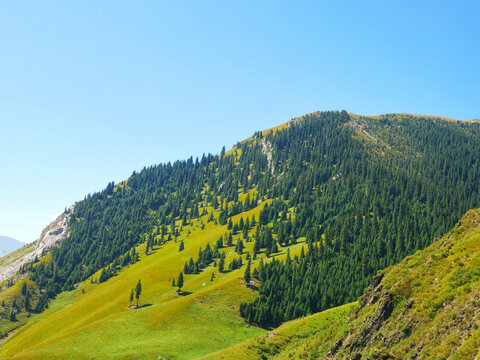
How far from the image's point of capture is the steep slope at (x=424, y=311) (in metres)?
23.7

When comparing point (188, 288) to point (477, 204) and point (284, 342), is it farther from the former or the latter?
point (477, 204)

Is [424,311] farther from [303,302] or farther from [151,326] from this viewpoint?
[303,302]

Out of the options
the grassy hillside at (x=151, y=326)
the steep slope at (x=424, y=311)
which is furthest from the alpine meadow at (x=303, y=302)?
the grassy hillside at (x=151, y=326)

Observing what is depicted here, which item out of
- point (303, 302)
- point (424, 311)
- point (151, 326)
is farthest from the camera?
point (303, 302)

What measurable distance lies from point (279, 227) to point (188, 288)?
73974 millimetres

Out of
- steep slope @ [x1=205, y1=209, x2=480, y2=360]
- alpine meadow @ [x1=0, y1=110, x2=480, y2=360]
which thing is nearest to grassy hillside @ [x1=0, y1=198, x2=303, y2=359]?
alpine meadow @ [x1=0, y1=110, x2=480, y2=360]

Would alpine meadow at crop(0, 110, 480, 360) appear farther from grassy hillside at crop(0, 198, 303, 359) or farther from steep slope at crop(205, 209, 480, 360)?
grassy hillside at crop(0, 198, 303, 359)

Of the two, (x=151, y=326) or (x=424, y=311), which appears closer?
(x=424, y=311)

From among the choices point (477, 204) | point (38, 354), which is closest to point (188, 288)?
point (38, 354)

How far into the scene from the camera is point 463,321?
2367cm

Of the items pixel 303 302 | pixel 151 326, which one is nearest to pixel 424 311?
pixel 151 326

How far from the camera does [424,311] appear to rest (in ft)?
95.3

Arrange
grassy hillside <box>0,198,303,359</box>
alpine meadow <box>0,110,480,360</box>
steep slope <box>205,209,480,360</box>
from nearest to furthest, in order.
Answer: steep slope <box>205,209,480,360</box>, alpine meadow <box>0,110,480,360</box>, grassy hillside <box>0,198,303,359</box>

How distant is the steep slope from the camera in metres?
23.7
